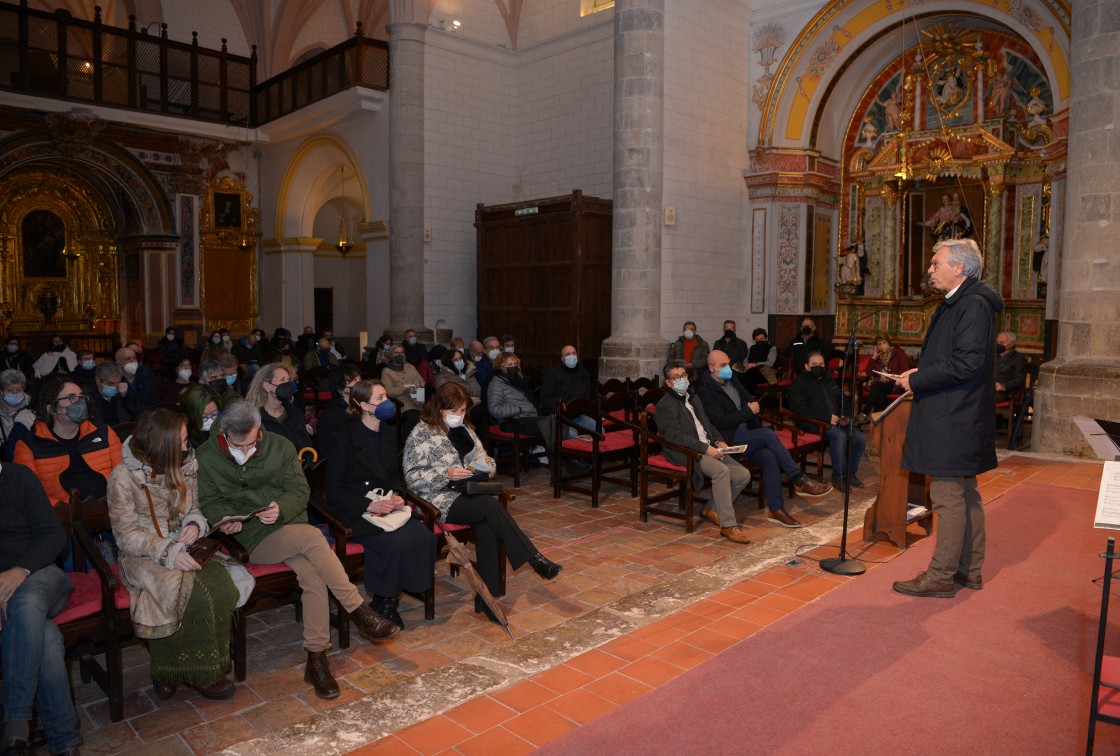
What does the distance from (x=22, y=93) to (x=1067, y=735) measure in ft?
59.8

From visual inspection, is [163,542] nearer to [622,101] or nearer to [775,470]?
[775,470]

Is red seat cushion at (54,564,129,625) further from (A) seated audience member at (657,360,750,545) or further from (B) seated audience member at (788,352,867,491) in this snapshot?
(B) seated audience member at (788,352,867,491)

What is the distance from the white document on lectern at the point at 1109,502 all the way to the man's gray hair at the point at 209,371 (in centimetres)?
602

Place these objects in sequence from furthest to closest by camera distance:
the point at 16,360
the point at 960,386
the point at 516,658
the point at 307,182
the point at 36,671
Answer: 1. the point at 307,182
2. the point at 16,360
3. the point at 960,386
4. the point at 516,658
5. the point at 36,671

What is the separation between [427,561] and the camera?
4.43 m

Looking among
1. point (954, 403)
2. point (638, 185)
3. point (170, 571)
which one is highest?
point (638, 185)

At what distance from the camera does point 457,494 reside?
4867mm

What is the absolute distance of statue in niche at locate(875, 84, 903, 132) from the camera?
13907 mm

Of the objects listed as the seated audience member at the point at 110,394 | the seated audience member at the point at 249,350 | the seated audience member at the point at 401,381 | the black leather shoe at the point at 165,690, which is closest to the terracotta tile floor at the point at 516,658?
the black leather shoe at the point at 165,690

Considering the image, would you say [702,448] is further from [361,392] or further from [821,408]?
[361,392]

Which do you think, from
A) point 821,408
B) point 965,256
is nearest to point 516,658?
point 965,256

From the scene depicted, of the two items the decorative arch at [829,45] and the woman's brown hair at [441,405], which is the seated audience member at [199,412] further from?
the decorative arch at [829,45]

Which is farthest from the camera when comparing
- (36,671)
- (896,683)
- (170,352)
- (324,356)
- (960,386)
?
(170,352)

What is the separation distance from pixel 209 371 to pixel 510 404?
2.68 m
